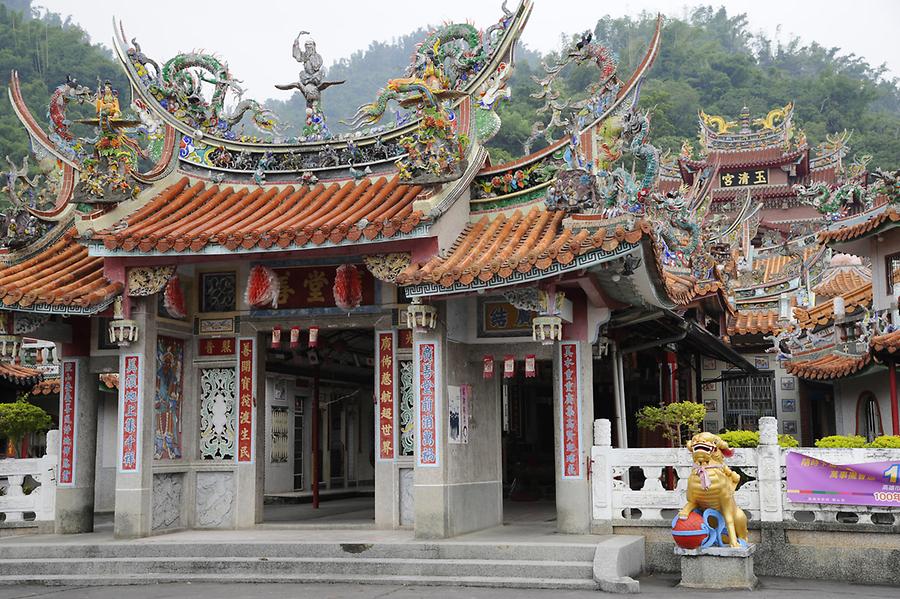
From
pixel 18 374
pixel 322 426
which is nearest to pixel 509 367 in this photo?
pixel 322 426

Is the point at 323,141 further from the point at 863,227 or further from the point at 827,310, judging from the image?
the point at 827,310

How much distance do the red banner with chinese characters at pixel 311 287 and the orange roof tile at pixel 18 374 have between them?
10278 millimetres

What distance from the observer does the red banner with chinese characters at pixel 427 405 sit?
40.2 feet

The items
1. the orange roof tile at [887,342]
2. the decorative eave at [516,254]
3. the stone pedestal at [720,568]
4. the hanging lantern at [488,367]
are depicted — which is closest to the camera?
the stone pedestal at [720,568]

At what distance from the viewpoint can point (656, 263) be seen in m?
11.9

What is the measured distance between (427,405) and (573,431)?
1.83 m

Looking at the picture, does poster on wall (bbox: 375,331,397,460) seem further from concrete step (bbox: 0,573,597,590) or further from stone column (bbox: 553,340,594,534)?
concrete step (bbox: 0,573,597,590)

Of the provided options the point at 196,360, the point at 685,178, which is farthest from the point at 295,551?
the point at 685,178

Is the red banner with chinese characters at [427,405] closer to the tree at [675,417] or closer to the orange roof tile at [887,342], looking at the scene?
the tree at [675,417]

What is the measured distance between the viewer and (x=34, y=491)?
14.2 meters

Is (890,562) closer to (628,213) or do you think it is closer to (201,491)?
(628,213)

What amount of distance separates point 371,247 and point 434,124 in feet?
5.67

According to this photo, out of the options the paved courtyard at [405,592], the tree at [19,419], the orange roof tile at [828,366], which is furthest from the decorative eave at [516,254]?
the tree at [19,419]

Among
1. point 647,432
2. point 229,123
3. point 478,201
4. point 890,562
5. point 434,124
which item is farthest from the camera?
point 647,432
